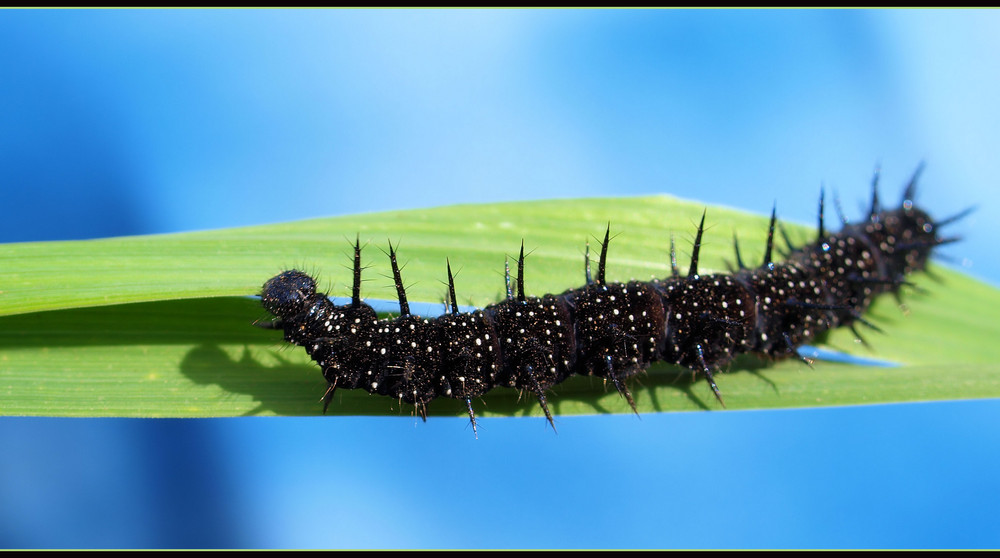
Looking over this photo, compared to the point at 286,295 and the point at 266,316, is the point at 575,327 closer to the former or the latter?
the point at 286,295

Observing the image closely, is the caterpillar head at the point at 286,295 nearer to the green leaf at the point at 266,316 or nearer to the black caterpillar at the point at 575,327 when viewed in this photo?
the black caterpillar at the point at 575,327

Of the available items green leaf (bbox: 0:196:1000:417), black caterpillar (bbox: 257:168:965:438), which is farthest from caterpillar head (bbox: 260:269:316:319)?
green leaf (bbox: 0:196:1000:417)

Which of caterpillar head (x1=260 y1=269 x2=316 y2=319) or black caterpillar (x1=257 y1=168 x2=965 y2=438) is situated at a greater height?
caterpillar head (x1=260 y1=269 x2=316 y2=319)

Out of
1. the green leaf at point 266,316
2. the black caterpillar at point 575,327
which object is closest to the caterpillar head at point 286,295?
the black caterpillar at point 575,327

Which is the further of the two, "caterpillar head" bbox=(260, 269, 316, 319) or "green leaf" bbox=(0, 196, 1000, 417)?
"green leaf" bbox=(0, 196, 1000, 417)

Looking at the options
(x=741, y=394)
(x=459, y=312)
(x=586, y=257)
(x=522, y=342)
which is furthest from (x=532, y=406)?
(x=741, y=394)

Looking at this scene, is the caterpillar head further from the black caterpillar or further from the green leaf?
the green leaf
